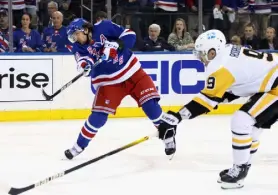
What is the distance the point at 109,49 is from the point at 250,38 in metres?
3.88

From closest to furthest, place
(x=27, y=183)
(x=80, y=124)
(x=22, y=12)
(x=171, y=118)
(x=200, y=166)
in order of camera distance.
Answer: (x=171, y=118)
(x=27, y=183)
(x=200, y=166)
(x=80, y=124)
(x=22, y=12)

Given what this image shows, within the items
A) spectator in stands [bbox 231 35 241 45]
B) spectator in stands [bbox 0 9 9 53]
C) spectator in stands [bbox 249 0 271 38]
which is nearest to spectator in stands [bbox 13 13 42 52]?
spectator in stands [bbox 0 9 9 53]

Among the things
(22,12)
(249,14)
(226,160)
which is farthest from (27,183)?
(249,14)

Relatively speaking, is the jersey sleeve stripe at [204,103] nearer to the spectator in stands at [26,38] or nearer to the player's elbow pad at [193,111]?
the player's elbow pad at [193,111]

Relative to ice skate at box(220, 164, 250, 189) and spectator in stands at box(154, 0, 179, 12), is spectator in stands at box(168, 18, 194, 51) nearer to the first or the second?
spectator in stands at box(154, 0, 179, 12)

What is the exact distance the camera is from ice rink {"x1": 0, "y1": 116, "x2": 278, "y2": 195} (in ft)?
13.9

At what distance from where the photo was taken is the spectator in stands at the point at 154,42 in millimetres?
8102

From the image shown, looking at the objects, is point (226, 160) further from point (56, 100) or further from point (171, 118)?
point (56, 100)

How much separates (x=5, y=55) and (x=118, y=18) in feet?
5.66

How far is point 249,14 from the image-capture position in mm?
9398

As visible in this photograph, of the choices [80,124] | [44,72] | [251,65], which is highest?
[251,65]

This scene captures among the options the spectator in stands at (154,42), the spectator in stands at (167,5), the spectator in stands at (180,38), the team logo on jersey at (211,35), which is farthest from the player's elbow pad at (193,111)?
the spectator in stands at (167,5)

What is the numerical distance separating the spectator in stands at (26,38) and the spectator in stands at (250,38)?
2.51m

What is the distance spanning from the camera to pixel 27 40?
7.80 metres
